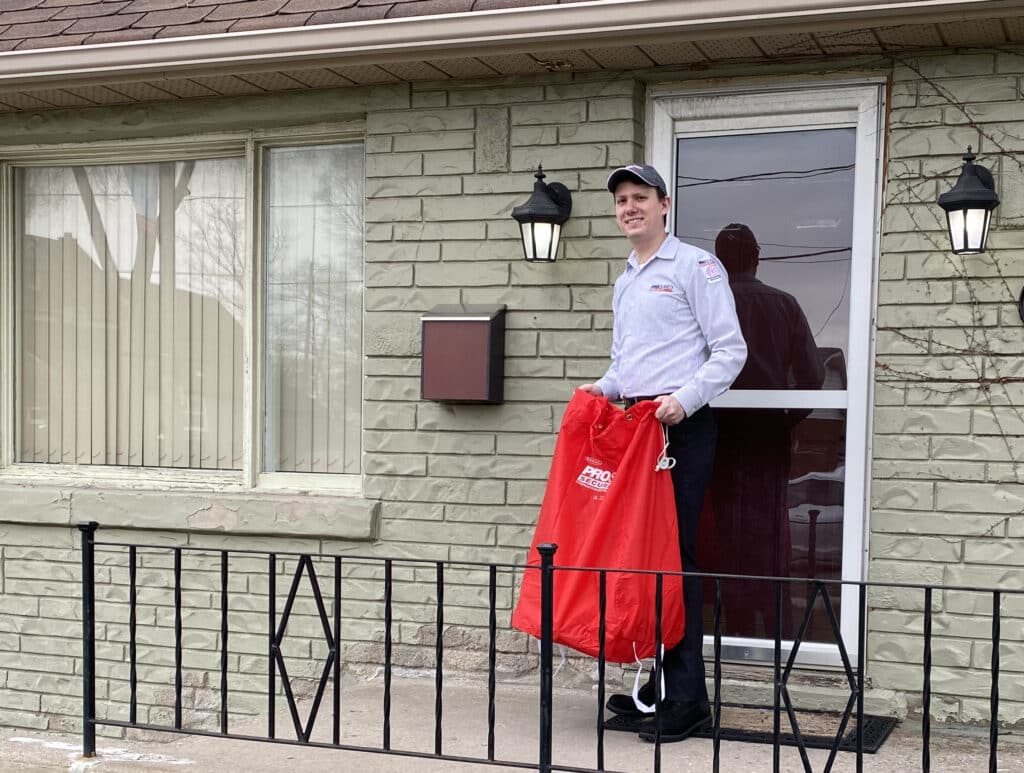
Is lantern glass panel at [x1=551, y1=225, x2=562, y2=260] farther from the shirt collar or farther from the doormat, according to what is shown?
the doormat

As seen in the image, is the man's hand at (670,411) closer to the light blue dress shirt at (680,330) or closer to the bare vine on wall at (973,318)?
the light blue dress shirt at (680,330)

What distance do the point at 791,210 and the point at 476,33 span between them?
4.76 feet

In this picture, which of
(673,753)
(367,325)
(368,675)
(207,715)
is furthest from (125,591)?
(673,753)

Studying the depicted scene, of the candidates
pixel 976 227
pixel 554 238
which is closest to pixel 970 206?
pixel 976 227

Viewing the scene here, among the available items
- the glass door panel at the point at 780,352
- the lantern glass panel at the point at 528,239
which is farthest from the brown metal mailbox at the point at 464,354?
the glass door panel at the point at 780,352

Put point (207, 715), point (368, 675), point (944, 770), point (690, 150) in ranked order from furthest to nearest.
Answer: point (207, 715), point (368, 675), point (690, 150), point (944, 770)

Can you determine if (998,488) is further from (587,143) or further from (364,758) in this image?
(364,758)

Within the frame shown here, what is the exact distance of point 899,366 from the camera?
192 inches

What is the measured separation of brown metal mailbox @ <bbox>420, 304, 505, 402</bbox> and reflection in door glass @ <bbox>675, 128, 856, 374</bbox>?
0.93 metres

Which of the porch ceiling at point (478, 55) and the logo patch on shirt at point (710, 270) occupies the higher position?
the porch ceiling at point (478, 55)

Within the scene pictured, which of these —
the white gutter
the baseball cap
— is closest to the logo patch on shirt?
the baseball cap

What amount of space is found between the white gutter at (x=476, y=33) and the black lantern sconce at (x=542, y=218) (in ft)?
1.99

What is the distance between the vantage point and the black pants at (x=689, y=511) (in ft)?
14.5

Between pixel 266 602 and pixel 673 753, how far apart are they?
230 cm
